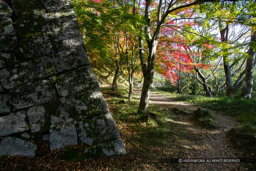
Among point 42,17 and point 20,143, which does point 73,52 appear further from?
point 20,143

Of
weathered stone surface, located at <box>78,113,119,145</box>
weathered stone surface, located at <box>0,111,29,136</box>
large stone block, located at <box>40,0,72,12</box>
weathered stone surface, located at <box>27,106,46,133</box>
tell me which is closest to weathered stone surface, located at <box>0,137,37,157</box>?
weathered stone surface, located at <box>0,111,29,136</box>

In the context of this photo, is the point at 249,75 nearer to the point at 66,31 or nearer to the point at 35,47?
the point at 66,31

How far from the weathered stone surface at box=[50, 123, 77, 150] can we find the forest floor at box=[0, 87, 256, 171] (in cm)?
15

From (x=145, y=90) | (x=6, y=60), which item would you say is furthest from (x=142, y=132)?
(x=6, y=60)

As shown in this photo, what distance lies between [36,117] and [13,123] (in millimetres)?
451

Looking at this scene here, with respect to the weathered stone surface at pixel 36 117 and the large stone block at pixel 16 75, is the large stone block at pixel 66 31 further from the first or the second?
the weathered stone surface at pixel 36 117

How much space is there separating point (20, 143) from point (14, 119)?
1.84ft

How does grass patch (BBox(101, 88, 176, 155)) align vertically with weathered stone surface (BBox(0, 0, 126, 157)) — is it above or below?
below

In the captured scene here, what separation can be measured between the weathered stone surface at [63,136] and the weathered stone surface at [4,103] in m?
1.12

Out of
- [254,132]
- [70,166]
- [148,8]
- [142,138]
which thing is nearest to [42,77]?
[70,166]

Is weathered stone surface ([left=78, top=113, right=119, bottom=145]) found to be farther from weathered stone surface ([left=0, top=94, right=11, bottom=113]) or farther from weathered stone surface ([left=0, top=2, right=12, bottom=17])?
weathered stone surface ([left=0, top=2, right=12, bottom=17])

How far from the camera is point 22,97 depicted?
2867mm

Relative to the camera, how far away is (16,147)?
266cm

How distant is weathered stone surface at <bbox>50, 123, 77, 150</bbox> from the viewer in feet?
9.32
